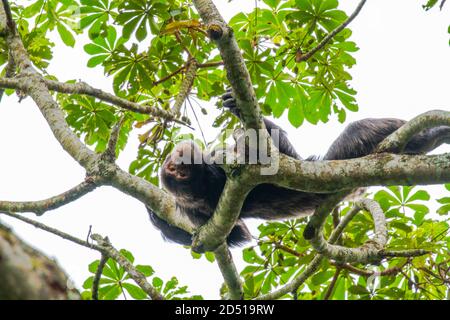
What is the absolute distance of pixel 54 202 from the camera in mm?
4051

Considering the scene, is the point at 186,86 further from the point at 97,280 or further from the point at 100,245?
the point at 97,280

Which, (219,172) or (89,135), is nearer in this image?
(219,172)

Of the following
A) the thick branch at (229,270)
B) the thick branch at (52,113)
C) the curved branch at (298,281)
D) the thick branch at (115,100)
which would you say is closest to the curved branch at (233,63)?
the thick branch at (115,100)

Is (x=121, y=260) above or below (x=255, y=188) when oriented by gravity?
below

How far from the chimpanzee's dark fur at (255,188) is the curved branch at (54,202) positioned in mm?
978

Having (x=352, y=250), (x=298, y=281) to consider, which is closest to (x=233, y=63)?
(x=352, y=250)

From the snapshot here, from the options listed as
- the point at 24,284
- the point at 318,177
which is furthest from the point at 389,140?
the point at 24,284

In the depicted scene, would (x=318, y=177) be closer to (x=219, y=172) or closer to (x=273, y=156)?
(x=273, y=156)

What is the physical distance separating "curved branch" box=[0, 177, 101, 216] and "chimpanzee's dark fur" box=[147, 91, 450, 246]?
3.21ft

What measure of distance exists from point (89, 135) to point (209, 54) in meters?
1.68

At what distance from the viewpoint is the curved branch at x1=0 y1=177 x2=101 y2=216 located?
4047 millimetres

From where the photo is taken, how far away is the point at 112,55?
5375 millimetres

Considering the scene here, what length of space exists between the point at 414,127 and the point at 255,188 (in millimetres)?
1916

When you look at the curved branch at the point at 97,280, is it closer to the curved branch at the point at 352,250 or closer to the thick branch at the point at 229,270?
the thick branch at the point at 229,270
